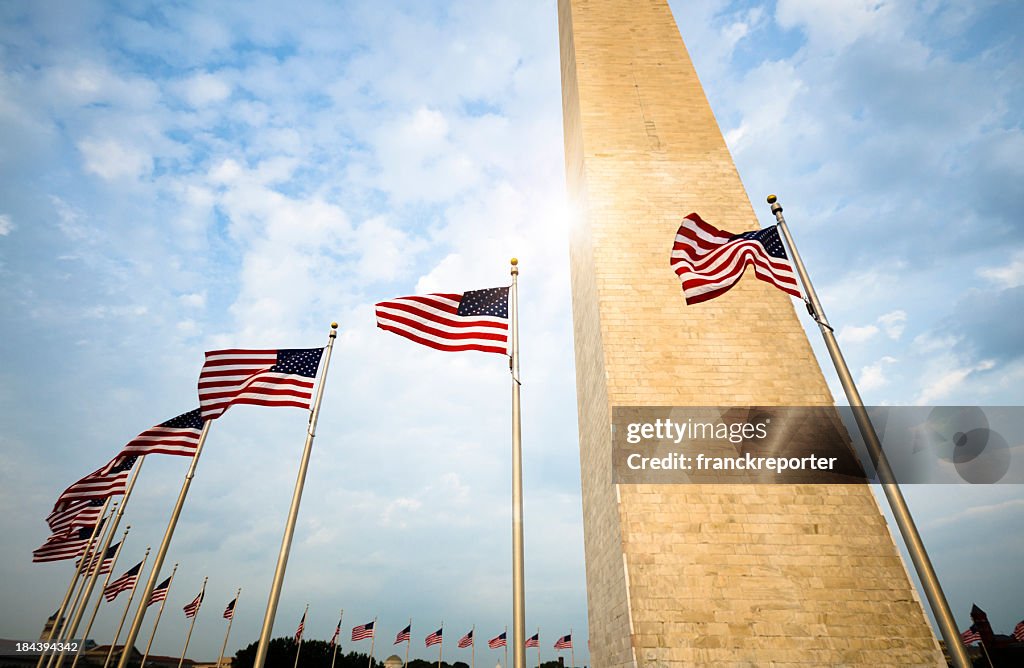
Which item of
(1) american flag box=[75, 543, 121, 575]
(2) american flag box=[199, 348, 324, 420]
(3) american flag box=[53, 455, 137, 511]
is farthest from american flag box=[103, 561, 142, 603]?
(2) american flag box=[199, 348, 324, 420]

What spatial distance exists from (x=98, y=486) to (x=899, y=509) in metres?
19.6

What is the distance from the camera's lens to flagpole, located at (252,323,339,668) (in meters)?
8.19

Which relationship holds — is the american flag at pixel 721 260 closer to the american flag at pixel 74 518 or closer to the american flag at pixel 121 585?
the american flag at pixel 74 518

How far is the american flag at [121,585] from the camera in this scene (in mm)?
22609

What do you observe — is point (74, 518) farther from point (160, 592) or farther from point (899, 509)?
point (899, 509)

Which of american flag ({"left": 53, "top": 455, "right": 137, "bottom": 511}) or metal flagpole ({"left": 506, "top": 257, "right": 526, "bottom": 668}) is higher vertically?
american flag ({"left": 53, "top": 455, "right": 137, "bottom": 511})

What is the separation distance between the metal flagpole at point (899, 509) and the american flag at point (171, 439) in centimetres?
1288

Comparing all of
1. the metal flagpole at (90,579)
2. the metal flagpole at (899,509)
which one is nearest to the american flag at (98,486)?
the metal flagpole at (90,579)

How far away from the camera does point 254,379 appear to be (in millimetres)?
10297

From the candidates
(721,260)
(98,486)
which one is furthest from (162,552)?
(721,260)

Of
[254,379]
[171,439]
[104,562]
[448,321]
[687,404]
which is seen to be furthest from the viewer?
[104,562]

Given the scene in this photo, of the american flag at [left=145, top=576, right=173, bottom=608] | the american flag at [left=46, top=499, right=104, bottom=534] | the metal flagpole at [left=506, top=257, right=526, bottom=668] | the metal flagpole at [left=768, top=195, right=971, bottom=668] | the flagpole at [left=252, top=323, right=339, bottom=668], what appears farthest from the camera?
the american flag at [left=145, top=576, right=173, bottom=608]

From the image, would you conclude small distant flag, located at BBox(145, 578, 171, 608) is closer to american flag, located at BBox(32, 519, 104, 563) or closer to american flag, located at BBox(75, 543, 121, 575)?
american flag, located at BBox(75, 543, 121, 575)

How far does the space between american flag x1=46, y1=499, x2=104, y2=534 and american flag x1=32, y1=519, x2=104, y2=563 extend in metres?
0.39
